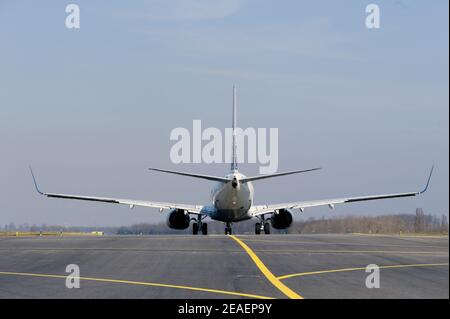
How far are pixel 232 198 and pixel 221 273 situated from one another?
43521mm

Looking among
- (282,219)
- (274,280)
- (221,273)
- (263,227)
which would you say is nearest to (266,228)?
(263,227)

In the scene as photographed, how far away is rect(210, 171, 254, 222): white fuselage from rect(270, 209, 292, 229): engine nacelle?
3677 mm

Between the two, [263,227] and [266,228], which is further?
[266,228]

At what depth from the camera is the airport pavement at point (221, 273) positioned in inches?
693

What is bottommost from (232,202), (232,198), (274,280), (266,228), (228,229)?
(274,280)

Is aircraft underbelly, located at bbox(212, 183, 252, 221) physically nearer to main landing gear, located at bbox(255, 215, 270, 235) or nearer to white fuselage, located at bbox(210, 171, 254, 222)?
white fuselage, located at bbox(210, 171, 254, 222)

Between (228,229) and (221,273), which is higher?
(228,229)

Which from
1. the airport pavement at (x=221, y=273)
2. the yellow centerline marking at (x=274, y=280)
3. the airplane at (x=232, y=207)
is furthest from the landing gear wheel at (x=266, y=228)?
the yellow centerline marking at (x=274, y=280)

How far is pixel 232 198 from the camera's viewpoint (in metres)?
66.0

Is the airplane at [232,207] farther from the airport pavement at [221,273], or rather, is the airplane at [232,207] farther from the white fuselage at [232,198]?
the airport pavement at [221,273]

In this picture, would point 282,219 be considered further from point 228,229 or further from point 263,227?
point 228,229

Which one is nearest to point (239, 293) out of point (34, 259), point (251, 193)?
point (34, 259)

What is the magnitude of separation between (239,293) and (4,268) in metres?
9.67

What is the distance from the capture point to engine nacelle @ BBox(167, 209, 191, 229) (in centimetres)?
7188
